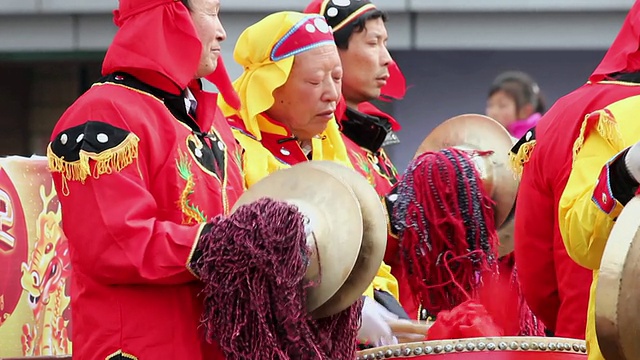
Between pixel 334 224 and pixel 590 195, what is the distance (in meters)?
0.62

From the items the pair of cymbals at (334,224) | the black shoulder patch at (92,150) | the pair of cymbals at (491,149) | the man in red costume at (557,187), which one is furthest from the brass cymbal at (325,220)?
the pair of cymbals at (491,149)

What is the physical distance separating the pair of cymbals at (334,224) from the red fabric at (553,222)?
0.78 m

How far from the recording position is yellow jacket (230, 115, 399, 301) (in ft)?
15.0

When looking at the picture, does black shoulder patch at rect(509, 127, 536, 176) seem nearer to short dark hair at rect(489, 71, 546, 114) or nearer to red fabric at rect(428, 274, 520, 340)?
red fabric at rect(428, 274, 520, 340)

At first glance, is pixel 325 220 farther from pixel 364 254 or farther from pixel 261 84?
pixel 261 84

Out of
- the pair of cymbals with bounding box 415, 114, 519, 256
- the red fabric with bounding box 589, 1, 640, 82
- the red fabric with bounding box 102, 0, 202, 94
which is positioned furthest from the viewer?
the pair of cymbals with bounding box 415, 114, 519, 256

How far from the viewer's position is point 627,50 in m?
4.25

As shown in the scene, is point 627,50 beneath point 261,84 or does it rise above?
above

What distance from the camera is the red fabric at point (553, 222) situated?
168 inches

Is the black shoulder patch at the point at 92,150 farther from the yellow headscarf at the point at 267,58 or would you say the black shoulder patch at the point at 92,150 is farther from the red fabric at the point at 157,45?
the yellow headscarf at the point at 267,58

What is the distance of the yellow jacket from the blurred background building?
11.0 feet

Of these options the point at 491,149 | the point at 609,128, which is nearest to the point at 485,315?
the point at 491,149

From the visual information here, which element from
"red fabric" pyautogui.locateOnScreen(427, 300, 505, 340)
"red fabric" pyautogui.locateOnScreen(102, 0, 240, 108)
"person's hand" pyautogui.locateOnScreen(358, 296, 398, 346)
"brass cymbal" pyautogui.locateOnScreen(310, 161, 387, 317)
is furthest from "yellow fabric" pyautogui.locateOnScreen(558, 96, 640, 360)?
"red fabric" pyautogui.locateOnScreen(102, 0, 240, 108)

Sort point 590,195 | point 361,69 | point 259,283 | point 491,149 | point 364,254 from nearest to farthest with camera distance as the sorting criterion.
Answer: point 590,195 → point 259,283 → point 364,254 → point 491,149 → point 361,69
